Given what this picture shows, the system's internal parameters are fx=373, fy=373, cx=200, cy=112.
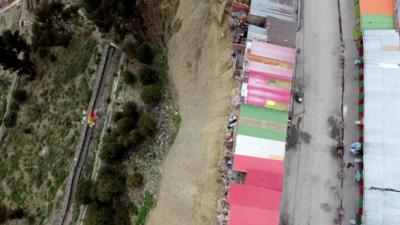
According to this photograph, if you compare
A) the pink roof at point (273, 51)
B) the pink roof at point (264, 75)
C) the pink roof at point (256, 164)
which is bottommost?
the pink roof at point (256, 164)

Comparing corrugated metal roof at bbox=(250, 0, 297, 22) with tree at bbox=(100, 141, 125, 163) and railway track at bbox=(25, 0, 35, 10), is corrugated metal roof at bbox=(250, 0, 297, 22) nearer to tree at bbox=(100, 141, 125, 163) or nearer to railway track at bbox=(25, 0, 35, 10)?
tree at bbox=(100, 141, 125, 163)

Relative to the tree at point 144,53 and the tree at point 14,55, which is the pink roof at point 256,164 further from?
the tree at point 14,55

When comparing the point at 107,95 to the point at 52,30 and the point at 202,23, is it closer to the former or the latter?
the point at 52,30

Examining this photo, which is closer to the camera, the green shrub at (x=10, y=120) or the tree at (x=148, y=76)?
the tree at (x=148, y=76)

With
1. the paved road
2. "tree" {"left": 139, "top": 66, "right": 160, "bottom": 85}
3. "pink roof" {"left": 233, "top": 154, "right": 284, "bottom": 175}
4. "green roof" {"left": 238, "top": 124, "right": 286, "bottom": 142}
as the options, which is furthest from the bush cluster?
the paved road

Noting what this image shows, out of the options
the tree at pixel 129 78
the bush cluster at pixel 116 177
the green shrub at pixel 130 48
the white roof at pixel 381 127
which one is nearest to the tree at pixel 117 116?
the bush cluster at pixel 116 177

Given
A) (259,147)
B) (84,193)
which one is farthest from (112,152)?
(259,147)

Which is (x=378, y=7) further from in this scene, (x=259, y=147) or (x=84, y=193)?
(x=84, y=193)
